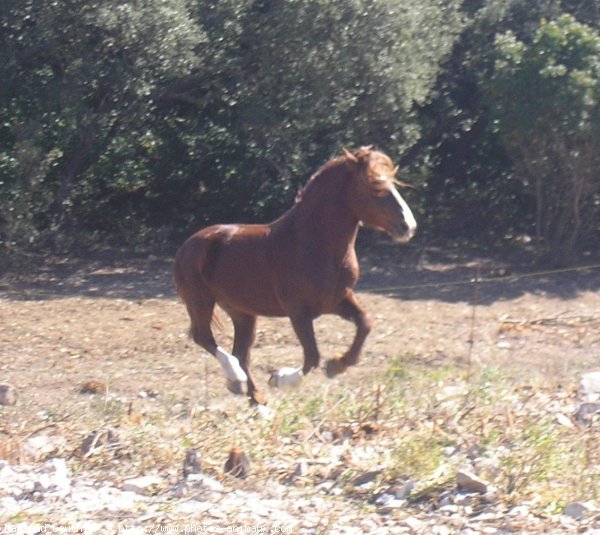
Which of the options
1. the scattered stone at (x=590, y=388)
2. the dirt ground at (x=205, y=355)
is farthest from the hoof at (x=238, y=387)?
the scattered stone at (x=590, y=388)

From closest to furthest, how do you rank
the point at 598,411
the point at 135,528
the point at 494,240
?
the point at 135,528, the point at 598,411, the point at 494,240

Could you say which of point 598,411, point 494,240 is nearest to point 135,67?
point 494,240

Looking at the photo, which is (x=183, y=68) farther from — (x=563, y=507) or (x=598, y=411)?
(x=563, y=507)

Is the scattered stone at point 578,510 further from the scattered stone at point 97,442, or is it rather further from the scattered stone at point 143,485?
the scattered stone at point 97,442

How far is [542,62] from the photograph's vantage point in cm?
1365

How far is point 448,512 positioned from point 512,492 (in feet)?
1.32

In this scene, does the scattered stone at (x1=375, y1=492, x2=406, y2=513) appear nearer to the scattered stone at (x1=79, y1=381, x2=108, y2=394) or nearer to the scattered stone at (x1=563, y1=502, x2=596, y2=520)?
the scattered stone at (x1=563, y1=502, x2=596, y2=520)

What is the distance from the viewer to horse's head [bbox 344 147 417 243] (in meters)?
7.51

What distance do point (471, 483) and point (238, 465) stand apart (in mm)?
1369

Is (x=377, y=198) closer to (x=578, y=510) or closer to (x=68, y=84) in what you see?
(x=578, y=510)

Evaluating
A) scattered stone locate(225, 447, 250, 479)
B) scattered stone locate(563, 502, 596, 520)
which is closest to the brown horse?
scattered stone locate(225, 447, 250, 479)

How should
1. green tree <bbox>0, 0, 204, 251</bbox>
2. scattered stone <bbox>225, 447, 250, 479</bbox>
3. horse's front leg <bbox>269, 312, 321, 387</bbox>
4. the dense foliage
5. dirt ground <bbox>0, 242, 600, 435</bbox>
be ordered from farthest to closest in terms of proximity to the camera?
1. the dense foliage
2. green tree <bbox>0, 0, 204, 251</bbox>
3. dirt ground <bbox>0, 242, 600, 435</bbox>
4. horse's front leg <bbox>269, 312, 321, 387</bbox>
5. scattered stone <bbox>225, 447, 250, 479</bbox>

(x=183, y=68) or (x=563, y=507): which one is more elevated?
(x=183, y=68)

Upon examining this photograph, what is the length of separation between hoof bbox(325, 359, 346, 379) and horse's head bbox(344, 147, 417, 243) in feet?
3.52
